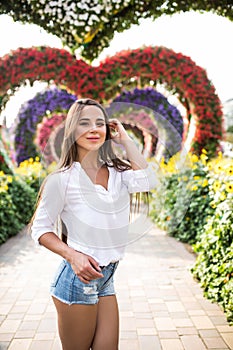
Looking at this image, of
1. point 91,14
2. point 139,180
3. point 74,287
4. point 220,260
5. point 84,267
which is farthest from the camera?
point 91,14

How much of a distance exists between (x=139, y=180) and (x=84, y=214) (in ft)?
0.91

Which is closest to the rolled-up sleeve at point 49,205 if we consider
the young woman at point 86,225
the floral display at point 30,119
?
the young woman at point 86,225

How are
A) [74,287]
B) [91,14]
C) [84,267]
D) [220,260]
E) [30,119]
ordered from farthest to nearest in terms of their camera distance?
[30,119], [91,14], [220,260], [74,287], [84,267]

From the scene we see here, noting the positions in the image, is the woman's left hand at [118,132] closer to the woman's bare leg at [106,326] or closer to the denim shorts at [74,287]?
the denim shorts at [74,287]

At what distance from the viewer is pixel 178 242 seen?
542cm

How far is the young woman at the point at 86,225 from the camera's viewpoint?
57.3 inches

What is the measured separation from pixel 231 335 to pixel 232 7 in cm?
625

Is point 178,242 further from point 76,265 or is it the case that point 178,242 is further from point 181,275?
point 76,265

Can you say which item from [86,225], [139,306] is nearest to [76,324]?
[86,225]

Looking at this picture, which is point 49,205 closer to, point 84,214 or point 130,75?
point 84,214

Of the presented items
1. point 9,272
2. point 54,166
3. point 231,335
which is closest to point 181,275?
point 231,335

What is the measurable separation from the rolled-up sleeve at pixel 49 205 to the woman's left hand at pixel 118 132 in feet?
1.01

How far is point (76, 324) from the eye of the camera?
150 cm

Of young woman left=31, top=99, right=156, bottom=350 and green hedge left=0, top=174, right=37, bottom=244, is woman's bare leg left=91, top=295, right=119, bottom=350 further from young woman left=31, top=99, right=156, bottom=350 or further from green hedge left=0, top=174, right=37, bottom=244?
green hedge left=0, top=174, right=37, bottom=244
